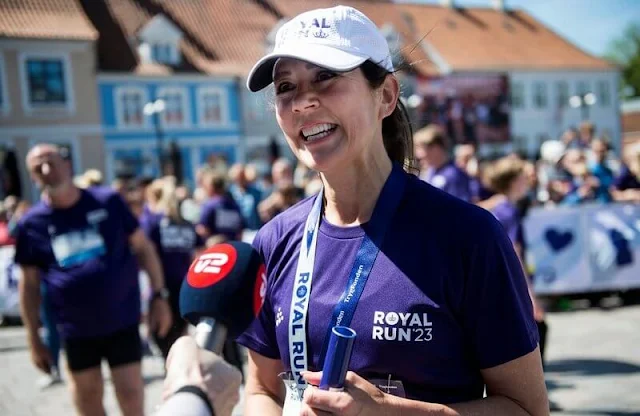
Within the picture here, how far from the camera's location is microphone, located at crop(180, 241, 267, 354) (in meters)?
1.66

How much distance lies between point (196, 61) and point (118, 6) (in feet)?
14.4

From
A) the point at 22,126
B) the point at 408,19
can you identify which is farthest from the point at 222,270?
the point at 408,19

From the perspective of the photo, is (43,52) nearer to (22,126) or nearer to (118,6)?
(22,126)

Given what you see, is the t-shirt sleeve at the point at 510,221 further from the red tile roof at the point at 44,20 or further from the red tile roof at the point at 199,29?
the red tile roof at the point at 199,29

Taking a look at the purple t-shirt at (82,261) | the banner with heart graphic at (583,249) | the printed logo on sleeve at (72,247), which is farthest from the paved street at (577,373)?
the printed logo on sleeve at (72,247)

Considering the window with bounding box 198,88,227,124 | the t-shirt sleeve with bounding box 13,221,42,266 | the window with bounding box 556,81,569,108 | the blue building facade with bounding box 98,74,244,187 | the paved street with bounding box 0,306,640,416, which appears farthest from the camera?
the window with bounding box 556,81,569,108

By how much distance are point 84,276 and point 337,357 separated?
3.40m

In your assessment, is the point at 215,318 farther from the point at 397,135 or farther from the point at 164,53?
the point at 164,53

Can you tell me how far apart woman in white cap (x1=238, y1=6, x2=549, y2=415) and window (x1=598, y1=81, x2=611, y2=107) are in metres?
50.8

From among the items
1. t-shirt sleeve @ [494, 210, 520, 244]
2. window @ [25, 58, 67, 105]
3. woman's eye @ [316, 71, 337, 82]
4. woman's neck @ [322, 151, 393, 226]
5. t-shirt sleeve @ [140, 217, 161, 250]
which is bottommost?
t-shirt sleeve @ [140, 217, 161, 250]

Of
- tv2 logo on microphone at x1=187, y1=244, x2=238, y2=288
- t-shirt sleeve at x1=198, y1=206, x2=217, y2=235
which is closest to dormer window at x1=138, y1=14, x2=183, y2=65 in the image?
t-shirt sleeve at x1=198, y1=206, x2=217, y2=235

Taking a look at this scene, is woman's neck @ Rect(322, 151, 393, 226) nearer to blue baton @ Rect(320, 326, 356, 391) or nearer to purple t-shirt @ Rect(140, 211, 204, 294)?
blue baton @ Rect(320, 326, 356, 391)

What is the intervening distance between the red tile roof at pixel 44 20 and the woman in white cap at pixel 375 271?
29059 millimetres

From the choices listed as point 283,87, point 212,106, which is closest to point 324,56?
point 283,87
